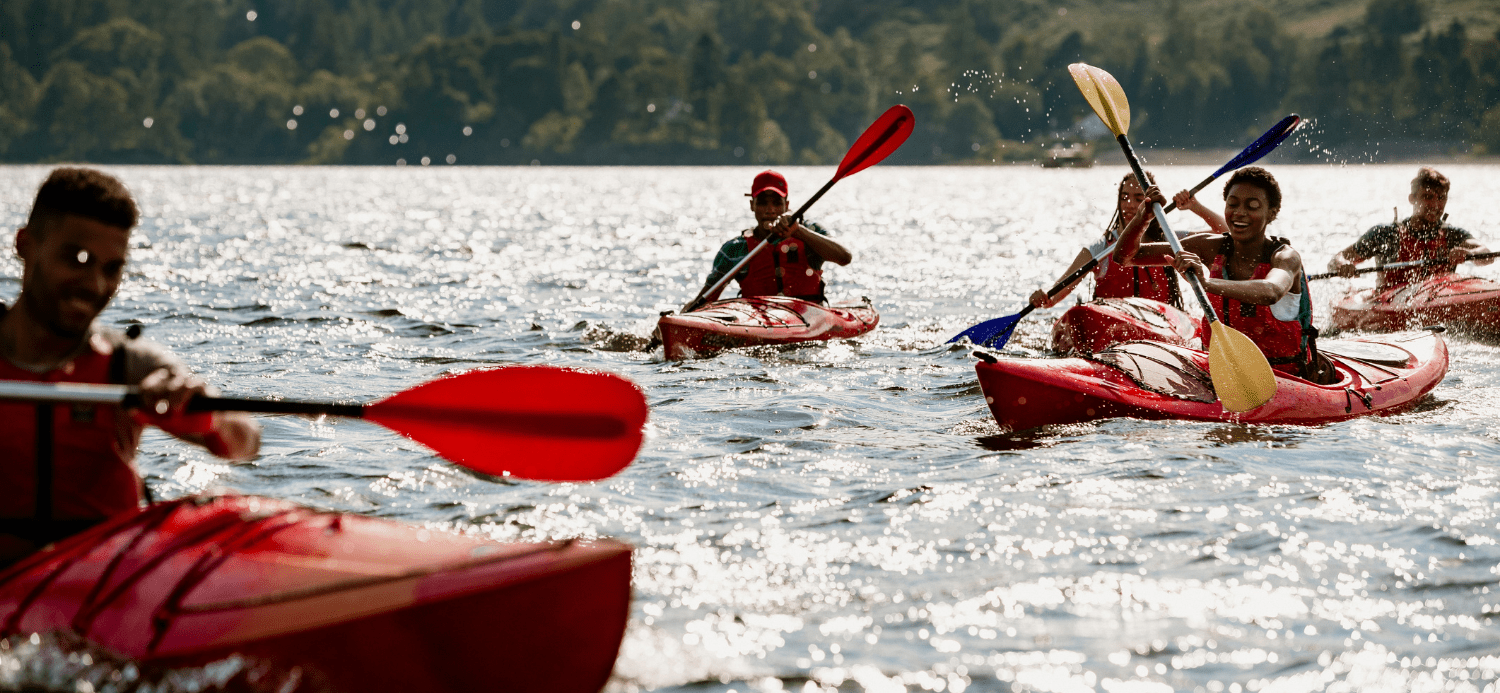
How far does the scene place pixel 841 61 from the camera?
14412 centimetres

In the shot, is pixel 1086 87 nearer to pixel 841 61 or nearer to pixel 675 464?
pixel 675 464

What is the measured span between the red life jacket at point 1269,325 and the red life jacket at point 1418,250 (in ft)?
14.6

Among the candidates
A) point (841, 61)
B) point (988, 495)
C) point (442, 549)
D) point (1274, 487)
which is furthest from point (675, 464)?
point (841, 61)

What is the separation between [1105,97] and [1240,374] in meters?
2.17

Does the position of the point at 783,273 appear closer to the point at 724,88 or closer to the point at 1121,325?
the point at 1121,325

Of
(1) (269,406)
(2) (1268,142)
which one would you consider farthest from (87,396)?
(2) (1268,142)

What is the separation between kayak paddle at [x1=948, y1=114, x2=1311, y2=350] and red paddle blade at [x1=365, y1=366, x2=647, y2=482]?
15.4ft

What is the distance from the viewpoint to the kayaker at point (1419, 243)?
1050 cm

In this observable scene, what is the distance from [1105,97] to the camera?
26.6 ft

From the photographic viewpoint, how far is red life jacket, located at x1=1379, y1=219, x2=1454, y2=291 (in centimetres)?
1084

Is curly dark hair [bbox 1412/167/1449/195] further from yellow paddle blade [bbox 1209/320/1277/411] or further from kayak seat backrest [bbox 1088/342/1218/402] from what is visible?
yellow paddle blade [bbox 1209/320/1277/411]

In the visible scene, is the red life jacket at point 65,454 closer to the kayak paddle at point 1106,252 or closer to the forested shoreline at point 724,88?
the kayak paddle at point 1106,252

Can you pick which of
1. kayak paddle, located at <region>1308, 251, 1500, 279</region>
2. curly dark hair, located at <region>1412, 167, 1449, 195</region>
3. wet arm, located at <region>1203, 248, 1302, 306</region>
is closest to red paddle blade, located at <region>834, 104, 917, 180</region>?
kayak paddle, located at <region>1308, 251, 1500, 279</region>

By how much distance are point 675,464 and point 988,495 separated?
142 cm
